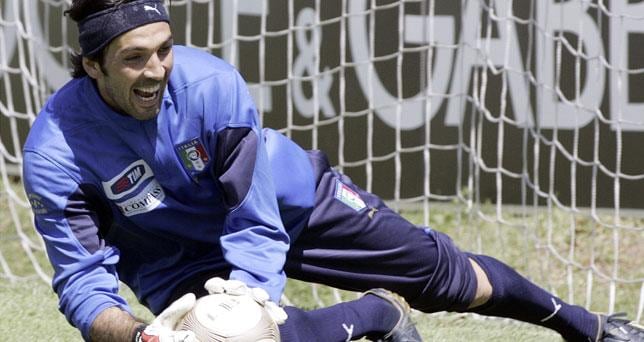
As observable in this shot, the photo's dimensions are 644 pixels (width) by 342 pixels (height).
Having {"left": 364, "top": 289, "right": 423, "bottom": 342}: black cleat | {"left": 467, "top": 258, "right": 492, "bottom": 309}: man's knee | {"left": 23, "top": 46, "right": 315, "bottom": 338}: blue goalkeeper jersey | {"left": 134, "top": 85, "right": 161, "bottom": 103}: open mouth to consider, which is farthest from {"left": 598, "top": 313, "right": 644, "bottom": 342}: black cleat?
{"left": 134, "top": 85, "right": 161, "bottom": 103}: open mouth

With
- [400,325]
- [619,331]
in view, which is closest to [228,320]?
[400,325]

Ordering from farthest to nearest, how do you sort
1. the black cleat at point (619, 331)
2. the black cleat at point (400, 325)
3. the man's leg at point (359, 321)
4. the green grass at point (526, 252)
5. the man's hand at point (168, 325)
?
1. the green grass at point (526, 252)
2. the black cleat at point (619, 331)
3. the black cleat at point (400, 325)
4. the man's leg at point (359, 321)
5. the man's hand at point (168, 325)

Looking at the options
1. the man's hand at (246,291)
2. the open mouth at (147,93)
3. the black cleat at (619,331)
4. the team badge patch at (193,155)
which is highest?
the open mouth at (147,93)

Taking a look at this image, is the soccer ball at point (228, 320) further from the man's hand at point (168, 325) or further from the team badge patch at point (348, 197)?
the team badge patch at point (348, 197)

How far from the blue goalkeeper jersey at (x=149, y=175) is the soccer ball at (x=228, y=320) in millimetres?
149

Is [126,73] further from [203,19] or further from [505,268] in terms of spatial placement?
[203,19]

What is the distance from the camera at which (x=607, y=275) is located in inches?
252

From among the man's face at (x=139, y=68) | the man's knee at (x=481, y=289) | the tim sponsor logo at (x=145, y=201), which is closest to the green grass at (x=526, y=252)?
the man's knee at (x=481, y=289)

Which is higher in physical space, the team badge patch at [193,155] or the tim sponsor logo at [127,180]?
the team badge patch at [193,155]

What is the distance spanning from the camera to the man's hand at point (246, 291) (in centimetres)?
334

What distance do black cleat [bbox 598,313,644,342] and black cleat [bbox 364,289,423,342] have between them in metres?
0.73

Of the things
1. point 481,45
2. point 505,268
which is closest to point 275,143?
point 505,268

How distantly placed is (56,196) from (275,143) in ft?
2.28

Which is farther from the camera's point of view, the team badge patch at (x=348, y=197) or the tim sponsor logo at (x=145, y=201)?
the team badge patch at (x=348, y=197)
